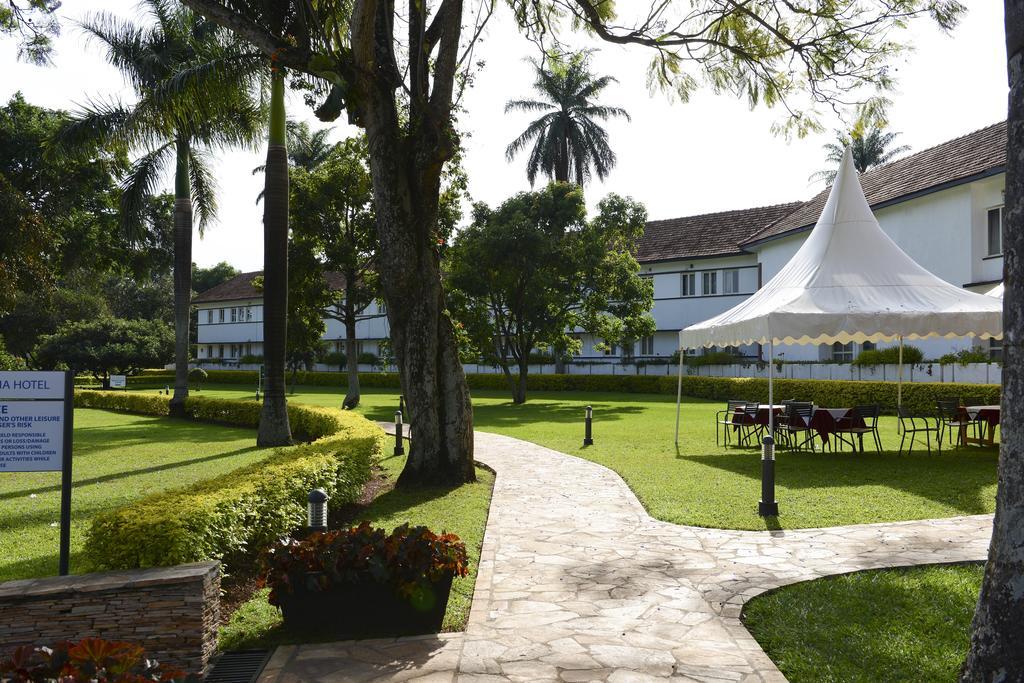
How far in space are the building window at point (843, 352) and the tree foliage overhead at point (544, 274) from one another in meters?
7.43

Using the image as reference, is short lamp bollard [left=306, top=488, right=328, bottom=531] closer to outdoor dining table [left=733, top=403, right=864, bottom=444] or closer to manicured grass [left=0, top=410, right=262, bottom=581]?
manicured grass [left=0, top=410, right=262, bottom=581]

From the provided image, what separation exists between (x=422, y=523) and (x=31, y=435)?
4.19m

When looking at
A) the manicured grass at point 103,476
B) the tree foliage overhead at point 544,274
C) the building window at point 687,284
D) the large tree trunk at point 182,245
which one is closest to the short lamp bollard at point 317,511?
the manicured grass at point 103,476

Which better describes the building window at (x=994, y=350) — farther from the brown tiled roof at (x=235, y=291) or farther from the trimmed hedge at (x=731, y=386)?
the brown tiled roof at (x=235, y=291)

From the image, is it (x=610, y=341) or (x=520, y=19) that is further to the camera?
(x=610, y=341)

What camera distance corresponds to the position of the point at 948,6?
9.51m

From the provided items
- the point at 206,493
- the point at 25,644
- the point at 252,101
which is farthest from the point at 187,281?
the point at 25,644

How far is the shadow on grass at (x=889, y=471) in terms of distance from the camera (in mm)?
10172

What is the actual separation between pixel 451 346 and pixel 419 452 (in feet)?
5.08

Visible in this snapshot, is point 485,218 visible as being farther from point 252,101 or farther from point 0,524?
point 0,524

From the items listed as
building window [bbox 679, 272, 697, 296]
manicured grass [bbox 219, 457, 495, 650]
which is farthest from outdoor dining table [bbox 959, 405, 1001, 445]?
building window [bbox 679, 272, 697, 296]

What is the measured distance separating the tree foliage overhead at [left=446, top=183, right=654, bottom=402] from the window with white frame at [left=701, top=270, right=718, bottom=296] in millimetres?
9062

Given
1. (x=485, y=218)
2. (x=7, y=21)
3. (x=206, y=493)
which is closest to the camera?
(x=206, y=493)

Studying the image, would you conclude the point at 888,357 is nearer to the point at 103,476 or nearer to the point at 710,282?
the point at 710,282
